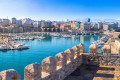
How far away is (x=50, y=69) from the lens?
4.81 metres

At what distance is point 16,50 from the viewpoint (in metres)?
35.4

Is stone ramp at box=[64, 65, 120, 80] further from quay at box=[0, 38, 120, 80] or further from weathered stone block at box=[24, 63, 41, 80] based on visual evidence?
weathered stone block at box=[24, 63, 41, 80]

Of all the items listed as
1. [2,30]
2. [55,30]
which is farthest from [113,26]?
[2,30]

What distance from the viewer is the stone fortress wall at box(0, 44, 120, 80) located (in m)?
3.99

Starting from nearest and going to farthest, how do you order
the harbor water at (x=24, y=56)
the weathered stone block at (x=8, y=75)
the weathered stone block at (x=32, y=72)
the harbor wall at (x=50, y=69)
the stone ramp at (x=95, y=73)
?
1. the weathered stone block at (x=8, y=75)
2. the harbor wall at (x=50, y=69)
3. the weathered stone block at (x=32, y=72)
4. the stone ramp at (x=95, y=73)
5. the harbor water at (x=24, y=56)

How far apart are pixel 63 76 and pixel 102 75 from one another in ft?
5.83

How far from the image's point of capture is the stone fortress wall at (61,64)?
3988 mm

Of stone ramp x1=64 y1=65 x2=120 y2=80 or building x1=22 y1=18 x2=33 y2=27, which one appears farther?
building x1=22 y1=18 x2=33 y2=27

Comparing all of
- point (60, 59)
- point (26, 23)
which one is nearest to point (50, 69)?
point (60, 59)

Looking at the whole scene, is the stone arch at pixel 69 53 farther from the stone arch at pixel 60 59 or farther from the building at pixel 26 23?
the building at pixel 26 23

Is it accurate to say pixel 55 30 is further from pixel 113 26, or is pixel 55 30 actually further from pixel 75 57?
pixel 75 57

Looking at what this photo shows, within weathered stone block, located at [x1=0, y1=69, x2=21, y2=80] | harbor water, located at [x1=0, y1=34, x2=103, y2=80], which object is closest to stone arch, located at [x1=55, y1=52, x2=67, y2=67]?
weathered stone block, located at [x1=0, y1=69, x2=21, y2=80]

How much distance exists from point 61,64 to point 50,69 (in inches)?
36.8

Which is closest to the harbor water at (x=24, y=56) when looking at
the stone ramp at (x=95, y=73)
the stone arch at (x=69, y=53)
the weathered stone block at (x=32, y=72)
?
the stone ramp at (x=95, y=73)
